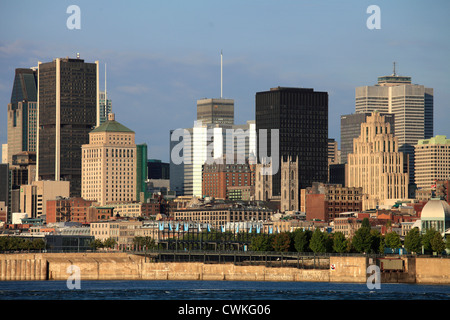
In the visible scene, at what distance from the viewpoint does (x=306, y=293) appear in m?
187
